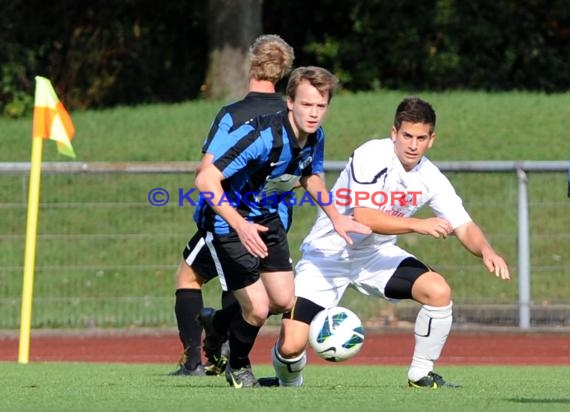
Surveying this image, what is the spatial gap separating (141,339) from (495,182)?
13.5ft

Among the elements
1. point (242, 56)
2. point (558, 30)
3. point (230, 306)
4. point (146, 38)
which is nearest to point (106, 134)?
point (242, 56)

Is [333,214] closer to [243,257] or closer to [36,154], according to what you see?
[243,257]

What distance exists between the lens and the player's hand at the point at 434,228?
790 cm

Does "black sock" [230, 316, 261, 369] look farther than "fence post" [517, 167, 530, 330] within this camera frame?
No

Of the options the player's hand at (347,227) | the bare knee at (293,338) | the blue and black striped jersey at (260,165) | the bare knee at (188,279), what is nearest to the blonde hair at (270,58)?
the blue and black striped jersey at (260,165)

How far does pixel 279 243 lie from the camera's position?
855cm

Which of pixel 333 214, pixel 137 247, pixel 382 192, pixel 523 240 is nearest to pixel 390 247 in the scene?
pixel 382 192

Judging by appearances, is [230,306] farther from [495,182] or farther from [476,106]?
[476,106]

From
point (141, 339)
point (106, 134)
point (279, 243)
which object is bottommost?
point (141, 339)

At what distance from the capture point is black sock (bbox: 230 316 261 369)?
8484 millimetres

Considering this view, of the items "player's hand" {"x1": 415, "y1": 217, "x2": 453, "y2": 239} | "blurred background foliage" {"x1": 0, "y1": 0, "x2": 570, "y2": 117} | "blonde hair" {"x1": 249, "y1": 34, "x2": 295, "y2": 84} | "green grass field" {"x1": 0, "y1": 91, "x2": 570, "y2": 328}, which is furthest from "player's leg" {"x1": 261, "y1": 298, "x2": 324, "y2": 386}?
"blurred background foliage" {"x1": 0, "y1": 0, "x2": 570, "y2": 117}

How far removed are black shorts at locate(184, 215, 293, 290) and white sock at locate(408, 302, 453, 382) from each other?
88 centimetres

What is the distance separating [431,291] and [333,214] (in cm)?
73

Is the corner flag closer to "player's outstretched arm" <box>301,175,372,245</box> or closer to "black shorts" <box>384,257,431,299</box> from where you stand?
"player's outstretched arm" <box>301,175,372,245</box>
